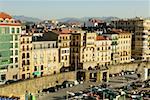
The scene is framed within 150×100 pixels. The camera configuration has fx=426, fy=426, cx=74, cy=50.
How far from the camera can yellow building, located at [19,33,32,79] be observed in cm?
7394

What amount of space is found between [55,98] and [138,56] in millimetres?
47347

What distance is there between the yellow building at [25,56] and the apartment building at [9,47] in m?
1.45

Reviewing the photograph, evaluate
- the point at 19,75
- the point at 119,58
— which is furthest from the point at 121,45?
the point at 19,75

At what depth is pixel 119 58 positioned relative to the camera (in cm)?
9875

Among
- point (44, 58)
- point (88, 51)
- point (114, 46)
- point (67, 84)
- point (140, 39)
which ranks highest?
point (140, 39)

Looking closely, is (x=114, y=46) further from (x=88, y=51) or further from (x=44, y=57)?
(x=44, y=57)

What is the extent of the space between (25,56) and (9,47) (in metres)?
4.86

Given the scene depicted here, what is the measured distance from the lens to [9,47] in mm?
70625

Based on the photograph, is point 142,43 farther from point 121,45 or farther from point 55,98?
point 55,98

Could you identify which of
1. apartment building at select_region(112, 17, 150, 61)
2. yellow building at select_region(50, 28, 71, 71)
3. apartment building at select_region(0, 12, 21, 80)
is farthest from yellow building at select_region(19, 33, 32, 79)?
apartment building at select_region(112, 17, 150, 61)

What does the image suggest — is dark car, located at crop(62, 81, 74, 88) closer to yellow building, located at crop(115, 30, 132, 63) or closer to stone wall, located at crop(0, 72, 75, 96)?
stone wall, located at crop(0, 72, 75, 96)

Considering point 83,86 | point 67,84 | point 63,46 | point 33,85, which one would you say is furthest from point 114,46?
point 33,85

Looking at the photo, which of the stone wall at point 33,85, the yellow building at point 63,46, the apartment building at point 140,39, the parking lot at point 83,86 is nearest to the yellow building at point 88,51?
the yellow building at point 63,46

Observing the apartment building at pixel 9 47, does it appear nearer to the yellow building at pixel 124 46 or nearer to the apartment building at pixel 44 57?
the apartment building at pixel 44 57
